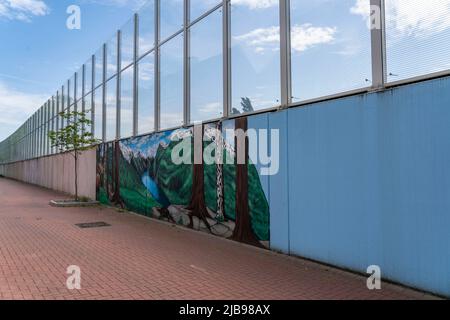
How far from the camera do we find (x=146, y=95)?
14.5m

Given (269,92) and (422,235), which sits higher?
(269,92)

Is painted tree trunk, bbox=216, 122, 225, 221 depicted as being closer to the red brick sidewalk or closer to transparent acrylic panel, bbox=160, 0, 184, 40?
the red brick sidewalk

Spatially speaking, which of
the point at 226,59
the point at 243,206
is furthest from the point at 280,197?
the point at 226,59

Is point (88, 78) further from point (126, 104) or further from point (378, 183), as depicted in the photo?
point (378, 183)

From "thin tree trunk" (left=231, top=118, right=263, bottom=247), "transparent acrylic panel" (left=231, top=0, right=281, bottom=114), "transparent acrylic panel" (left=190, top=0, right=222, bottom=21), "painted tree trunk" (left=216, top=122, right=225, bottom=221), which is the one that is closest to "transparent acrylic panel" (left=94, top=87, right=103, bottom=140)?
"transparent acrylic panel" (left=190, top=0, right=222, bottom=21)

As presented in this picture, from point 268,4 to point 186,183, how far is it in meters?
5.04

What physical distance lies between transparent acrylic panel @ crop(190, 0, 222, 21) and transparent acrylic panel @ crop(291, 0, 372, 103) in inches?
128

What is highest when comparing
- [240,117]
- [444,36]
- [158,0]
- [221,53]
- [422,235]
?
[158,0]

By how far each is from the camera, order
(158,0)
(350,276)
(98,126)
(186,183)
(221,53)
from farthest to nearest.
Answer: (98,126) → (158,0) → (186,183) → (221,53) → (350,276)

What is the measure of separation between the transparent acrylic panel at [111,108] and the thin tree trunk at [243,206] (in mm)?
9818

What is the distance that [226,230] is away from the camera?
9.45 metres

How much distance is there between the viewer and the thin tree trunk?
8.73 meters
